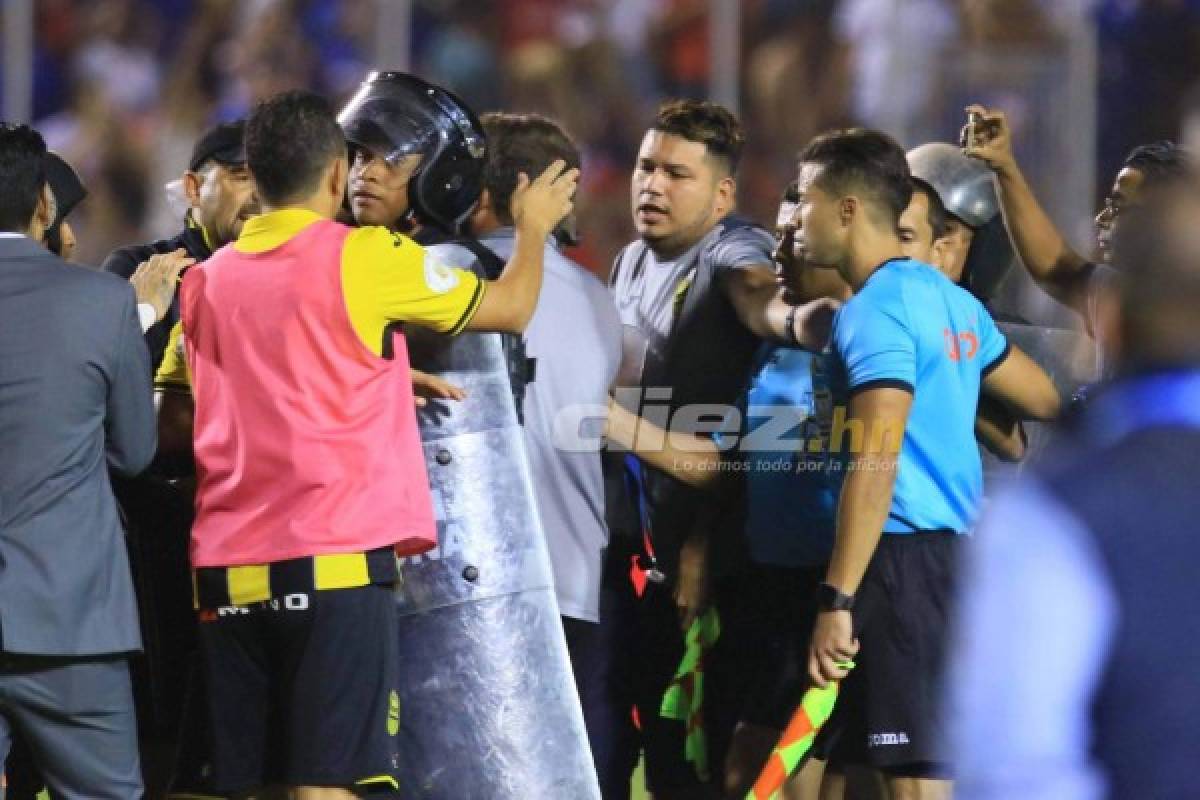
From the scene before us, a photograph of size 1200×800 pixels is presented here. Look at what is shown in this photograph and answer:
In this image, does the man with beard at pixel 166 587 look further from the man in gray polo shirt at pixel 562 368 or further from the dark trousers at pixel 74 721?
the man in gray polo shirt at pixel 562 368

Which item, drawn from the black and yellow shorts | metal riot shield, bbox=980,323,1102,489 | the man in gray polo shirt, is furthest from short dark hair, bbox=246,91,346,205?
metal riot shield, bbox=980,323,1102,489

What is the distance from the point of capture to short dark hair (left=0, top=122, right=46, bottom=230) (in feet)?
13.8

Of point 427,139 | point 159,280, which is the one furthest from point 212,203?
point 427,139

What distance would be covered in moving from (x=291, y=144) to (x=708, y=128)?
174 centimetres

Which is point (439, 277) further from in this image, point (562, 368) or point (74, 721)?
point (74, 721)

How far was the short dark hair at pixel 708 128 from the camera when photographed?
569 cm

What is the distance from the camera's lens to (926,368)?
14.9ft

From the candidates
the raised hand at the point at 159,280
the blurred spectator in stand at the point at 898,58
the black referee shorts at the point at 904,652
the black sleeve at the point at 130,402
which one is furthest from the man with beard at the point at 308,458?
the blurred spectator in stand at the point at 898,58

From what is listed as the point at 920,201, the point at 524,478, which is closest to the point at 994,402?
the point at 920,201

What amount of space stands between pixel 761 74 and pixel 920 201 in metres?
6.47

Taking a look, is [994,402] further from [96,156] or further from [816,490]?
[96,156]

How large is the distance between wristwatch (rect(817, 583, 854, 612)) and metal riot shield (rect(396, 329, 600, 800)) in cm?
69

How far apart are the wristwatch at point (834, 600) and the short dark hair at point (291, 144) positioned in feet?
4.83

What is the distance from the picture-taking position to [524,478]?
474cm
